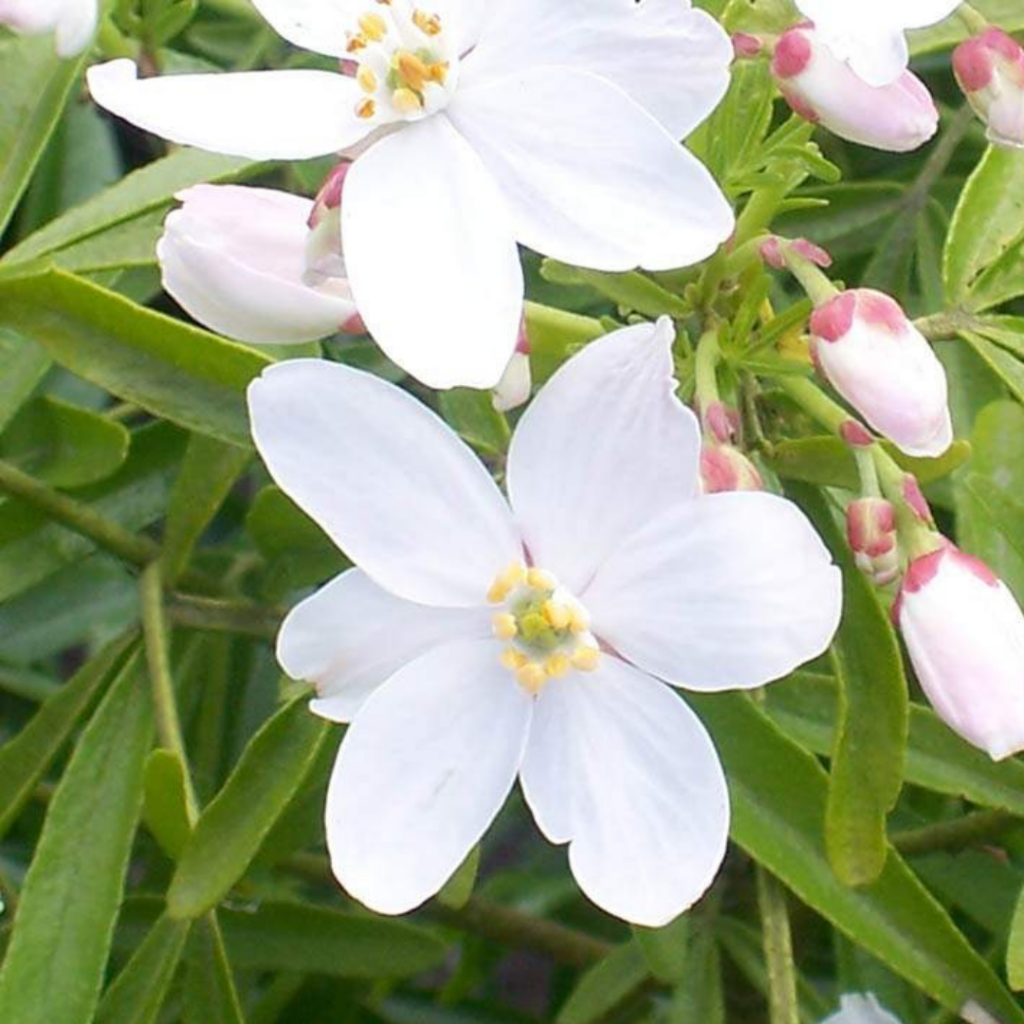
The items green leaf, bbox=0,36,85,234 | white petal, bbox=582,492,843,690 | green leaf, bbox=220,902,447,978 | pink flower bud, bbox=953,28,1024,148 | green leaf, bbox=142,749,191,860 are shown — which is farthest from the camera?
green leaf, bbox=220,902,447,978

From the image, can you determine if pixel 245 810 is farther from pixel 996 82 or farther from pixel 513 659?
pixel 996 82

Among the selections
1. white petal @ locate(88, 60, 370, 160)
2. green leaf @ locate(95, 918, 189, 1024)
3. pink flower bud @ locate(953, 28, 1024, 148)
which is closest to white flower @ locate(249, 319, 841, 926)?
white petal @ locate(88, 60, 370, 160)

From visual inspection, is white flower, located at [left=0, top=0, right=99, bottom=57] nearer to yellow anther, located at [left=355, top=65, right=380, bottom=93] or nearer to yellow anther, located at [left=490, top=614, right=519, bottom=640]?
yellow anther, located at [left=355, top=65, right=380, bottom=93]

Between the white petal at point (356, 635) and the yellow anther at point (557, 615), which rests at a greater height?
A: the yellow anther at point (557, 615)

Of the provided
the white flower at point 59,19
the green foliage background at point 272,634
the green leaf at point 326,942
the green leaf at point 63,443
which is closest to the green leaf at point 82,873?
the green foliage background at point 272,634

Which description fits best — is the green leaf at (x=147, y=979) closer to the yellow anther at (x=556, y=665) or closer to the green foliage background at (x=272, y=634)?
the green foliage background at (x=272, y=634)
